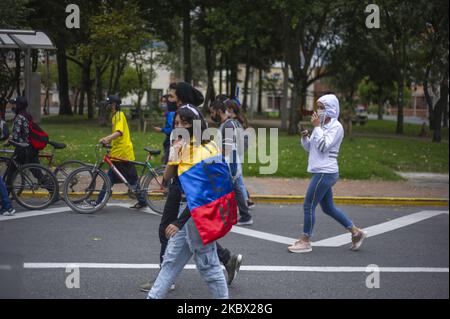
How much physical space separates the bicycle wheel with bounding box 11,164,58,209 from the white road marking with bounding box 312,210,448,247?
4.17 metres

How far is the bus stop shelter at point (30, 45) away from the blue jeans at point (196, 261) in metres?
7.58

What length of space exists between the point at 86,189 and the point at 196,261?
16.2 ft

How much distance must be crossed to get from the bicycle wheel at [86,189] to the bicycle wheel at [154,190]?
1.85ft

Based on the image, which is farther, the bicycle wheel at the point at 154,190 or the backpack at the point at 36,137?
the backpack at the point at 36,137

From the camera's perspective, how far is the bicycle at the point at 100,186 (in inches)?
354

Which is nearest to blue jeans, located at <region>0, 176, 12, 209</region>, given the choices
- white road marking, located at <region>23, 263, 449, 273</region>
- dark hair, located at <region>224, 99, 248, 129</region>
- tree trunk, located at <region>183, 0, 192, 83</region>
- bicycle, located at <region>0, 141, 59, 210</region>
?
bicycle, located at <region>0, 141, 59, 210</region>

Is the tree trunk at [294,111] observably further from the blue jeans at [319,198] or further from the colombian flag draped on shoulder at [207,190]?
the colombian flag draped on shoulder at [207,190]

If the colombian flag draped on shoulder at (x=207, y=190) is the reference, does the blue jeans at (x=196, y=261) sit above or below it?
below

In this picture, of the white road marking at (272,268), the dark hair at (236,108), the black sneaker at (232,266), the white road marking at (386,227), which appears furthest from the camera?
the dark hair at (236,108)

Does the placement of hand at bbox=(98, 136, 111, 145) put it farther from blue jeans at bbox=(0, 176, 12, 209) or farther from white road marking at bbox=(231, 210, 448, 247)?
white road marking at bbox=(231, 210, 448, 247)

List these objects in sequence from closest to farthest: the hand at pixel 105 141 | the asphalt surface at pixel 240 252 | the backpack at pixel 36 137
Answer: the asphalt surface at pixel 240 252, the hand at pixel 105 141, the backpack at pixel 36 137

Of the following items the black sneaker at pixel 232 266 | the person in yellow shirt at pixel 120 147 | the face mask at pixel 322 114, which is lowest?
the black sneaker at pixel 232 266

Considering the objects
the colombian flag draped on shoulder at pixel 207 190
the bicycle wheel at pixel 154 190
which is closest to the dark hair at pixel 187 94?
the colombian flag draped on shoulder at pixel 207 190
